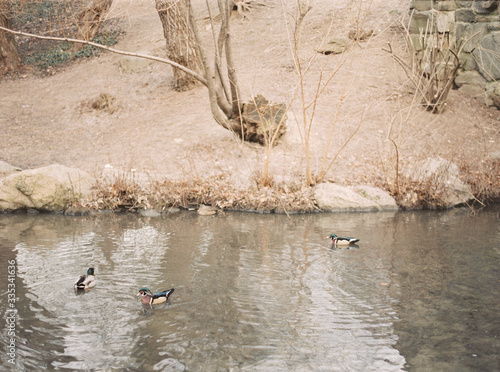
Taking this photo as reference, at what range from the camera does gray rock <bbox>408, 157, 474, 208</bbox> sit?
1045cm

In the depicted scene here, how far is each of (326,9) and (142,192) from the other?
12094mm

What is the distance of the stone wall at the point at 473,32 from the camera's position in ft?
47.3

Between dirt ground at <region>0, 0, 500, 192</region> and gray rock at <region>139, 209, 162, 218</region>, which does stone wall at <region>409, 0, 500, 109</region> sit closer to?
dirt ground at <region>0, 0, 500, 192</region>

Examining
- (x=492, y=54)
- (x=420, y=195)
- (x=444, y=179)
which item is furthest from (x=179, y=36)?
(x=492, y=54)

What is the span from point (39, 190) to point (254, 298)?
606cm

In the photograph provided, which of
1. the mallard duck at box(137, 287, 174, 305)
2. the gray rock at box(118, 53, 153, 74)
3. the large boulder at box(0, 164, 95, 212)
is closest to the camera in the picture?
the mallard duck at box(137, 287, 174, 305)

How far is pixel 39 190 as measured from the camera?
400 inches

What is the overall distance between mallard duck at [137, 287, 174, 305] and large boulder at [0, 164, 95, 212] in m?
5.12

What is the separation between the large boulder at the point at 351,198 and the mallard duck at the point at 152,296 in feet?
17.6

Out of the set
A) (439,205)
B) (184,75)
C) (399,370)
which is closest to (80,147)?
(184,75)

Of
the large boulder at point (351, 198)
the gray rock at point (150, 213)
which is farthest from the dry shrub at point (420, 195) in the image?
the gray rock at point (150, 213)

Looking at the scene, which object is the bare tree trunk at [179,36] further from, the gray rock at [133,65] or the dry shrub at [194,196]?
the dry shrub at [194,196]

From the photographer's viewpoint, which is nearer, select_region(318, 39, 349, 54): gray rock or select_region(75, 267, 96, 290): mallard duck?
select_region(75, 267, 96, 290): mallard duck

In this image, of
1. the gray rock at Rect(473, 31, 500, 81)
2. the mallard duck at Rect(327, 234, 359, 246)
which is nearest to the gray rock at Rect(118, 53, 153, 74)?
the gray rock at Rect(473, 31, 500, 81)
